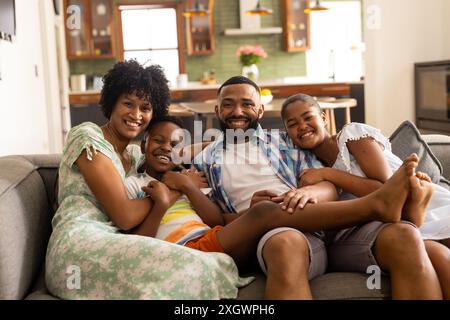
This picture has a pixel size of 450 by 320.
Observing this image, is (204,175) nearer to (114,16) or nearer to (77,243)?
(77,243)

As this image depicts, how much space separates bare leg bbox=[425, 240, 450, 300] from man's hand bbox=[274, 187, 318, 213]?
0.34m

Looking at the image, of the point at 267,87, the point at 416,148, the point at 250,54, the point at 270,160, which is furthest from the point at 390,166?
the point at 267,87

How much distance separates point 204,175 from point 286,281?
2.29 ft

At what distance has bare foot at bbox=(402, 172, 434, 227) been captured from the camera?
1529 mm

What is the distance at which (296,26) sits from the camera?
311 inches

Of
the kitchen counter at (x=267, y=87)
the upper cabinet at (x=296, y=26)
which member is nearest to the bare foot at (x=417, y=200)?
the kitchen counter at (x=267, y=87)

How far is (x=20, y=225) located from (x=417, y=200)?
1144 mm

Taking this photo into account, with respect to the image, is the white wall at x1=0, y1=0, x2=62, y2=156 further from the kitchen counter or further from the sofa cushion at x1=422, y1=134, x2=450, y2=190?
the sofa cushion at x1=422, y1=134, x2=450, y2=190

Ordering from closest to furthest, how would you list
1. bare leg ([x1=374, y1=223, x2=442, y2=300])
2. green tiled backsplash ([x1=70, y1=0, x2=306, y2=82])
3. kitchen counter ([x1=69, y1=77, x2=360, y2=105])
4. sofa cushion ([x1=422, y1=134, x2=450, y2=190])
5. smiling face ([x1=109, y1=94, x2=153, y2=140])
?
1. bare leg ([x1=374, y1=223, x2=442, y2=300])
2. smiling face ([x1=109, y1=94, x2=153, y2=140])
3. sofa cushion ([x1=422, y1=134, x2=450, y2=190])
4. kitchen counter ([x1=69, y1=77, x2=360, y2=105])
5. green tiled backsplash ([x1=70, y1=0, x2=306, y2=82])

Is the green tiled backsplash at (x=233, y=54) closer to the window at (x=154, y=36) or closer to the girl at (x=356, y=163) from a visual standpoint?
the window at (x=154, y=36)

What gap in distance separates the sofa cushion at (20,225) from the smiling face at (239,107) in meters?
0.72

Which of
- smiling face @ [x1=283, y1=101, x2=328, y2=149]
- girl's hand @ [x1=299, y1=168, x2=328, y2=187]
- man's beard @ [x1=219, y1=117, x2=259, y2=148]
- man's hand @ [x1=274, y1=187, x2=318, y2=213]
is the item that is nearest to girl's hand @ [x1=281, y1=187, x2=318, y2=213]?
man's hand @ [x1=274, y1=187, x2=318, y2=213]
